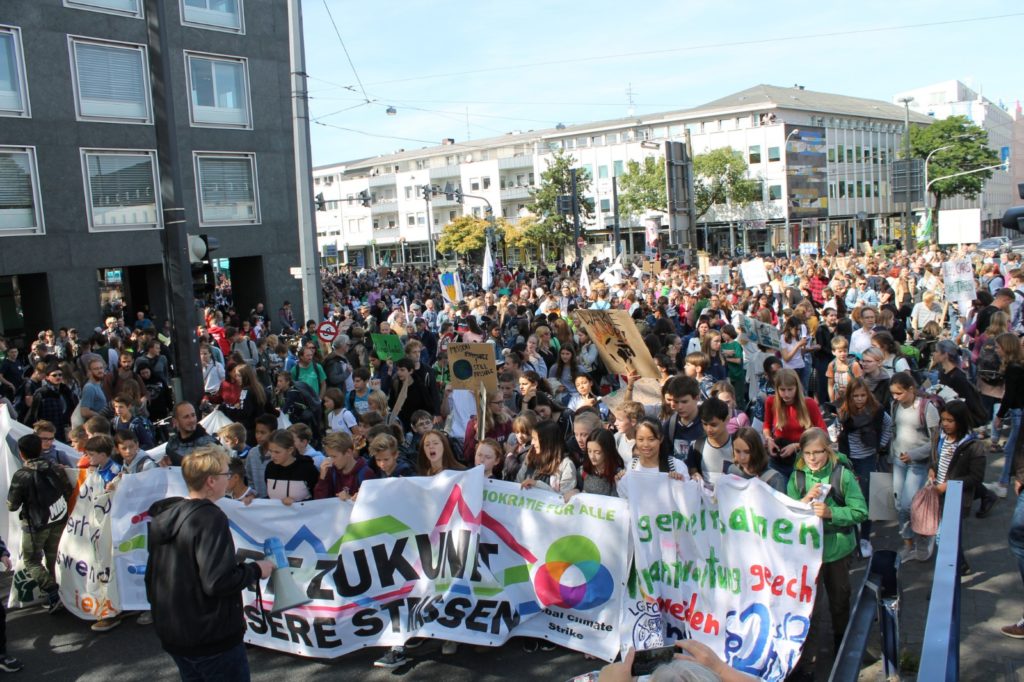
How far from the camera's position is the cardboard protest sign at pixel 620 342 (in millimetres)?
9547

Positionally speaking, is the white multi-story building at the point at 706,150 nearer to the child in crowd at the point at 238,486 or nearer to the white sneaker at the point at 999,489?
the child in crowd at the point at 238,486

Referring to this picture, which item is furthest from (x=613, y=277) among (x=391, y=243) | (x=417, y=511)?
(x=391, y=243)

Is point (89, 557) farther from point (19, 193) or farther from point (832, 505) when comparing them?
point (19, 193)

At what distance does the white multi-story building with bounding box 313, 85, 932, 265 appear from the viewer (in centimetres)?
7388

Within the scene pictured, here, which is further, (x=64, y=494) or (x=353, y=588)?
(x=64, y=494)

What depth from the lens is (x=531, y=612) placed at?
5641 millimetres

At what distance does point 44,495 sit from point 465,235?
6725 centimetres

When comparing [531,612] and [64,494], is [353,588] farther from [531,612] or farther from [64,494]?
[64,494]

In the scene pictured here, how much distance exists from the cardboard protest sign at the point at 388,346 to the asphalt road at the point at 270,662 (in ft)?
18.3

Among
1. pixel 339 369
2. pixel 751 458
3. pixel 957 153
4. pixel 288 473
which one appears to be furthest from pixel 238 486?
pixel 957 153

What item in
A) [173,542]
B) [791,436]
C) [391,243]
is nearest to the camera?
[173,542]

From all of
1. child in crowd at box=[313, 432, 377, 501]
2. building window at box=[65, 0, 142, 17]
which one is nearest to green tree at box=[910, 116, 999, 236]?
building window at box=[65, 0, 142, 17]

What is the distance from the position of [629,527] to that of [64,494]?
4632 millimetres

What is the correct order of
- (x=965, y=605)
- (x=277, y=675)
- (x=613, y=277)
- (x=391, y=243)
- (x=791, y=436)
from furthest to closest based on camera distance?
1. (x=391, y=243)
2. (x=613, y=277)
3. (x=791, y=436)
4. (x=965, y=605)
5. (x=277, y=675)
